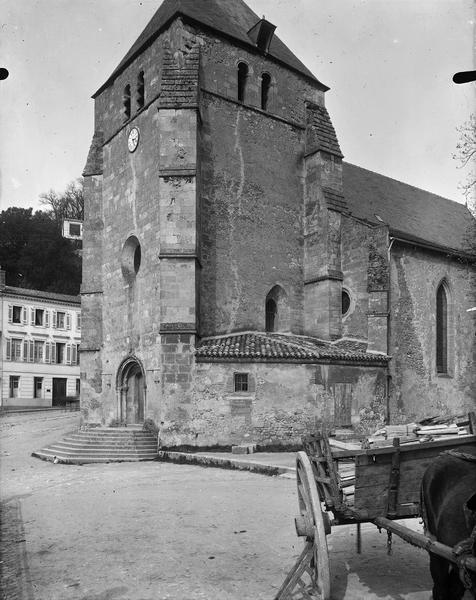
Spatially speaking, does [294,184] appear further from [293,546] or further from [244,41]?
[293,546]

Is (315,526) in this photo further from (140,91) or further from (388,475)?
(140,91)

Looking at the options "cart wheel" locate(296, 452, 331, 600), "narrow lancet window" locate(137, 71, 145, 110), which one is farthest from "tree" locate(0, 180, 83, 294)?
"cart wheel" locate(296, 452, 331, 600)

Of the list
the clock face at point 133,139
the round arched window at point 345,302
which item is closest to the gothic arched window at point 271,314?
the round arched window at point 345,302

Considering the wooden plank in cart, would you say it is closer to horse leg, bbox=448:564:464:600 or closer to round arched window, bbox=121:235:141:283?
horse leg, bbox=448:564:464:600

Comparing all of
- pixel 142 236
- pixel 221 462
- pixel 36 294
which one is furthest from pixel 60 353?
pixel 221 462

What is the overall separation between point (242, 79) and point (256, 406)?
1216 cm

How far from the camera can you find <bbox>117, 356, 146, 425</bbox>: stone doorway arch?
21.8m

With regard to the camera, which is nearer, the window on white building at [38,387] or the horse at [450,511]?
the horse at [450,511]

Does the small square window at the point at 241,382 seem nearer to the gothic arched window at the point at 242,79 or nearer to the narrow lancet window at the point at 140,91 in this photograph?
the gothic arched window at the point at 242,79

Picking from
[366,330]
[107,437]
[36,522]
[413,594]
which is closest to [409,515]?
[413,594]

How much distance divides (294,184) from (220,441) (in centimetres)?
1048

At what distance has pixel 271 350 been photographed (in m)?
19.3

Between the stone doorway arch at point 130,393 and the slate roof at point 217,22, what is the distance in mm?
11693

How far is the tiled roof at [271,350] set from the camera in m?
18.8
